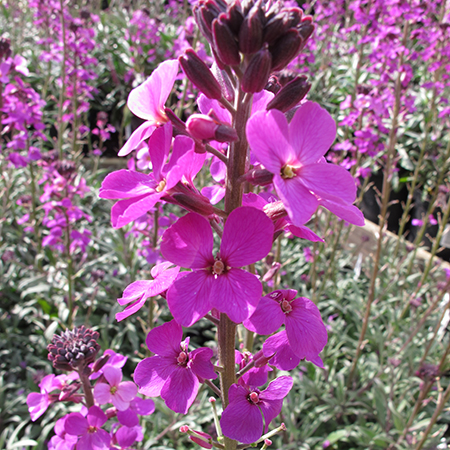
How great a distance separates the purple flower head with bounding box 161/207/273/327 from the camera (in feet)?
2.25

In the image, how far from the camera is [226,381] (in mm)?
888

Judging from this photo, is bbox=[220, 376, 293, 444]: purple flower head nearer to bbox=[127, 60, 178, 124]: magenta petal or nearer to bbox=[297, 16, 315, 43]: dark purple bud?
bbox=[127, 60, 178, 124]: magenta petal

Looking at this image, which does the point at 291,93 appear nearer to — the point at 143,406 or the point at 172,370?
the point at 172,370

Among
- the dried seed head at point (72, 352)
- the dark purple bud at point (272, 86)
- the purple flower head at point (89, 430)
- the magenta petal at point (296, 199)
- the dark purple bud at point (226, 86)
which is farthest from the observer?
the dried seed head at point (72, 352)

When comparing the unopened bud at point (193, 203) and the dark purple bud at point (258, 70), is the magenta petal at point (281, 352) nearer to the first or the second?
the unopened bud at point (193, 203)

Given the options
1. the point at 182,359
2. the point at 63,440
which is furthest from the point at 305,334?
the point at 63,440

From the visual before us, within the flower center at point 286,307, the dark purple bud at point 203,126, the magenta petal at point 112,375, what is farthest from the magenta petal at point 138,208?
the magenta petal at point 112,375

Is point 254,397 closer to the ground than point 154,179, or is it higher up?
closer to the ground

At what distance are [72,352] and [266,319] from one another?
0.90 m

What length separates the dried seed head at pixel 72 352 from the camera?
130 cm

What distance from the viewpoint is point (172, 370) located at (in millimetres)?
809

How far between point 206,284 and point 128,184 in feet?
0.95

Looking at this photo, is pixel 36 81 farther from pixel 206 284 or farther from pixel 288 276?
pixel 206 284

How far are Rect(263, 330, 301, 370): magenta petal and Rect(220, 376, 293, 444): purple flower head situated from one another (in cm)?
6
